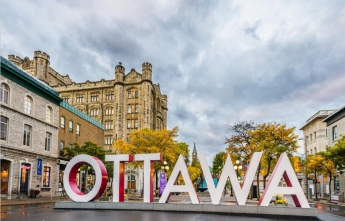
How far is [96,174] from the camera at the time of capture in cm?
1955

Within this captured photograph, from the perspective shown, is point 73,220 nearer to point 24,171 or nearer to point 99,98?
point 24,171

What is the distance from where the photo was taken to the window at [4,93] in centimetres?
3064

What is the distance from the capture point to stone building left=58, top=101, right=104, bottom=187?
145 ft

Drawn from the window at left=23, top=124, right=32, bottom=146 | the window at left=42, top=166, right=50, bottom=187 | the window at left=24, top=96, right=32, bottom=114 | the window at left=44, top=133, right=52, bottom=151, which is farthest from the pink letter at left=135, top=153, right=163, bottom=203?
the window at left=44, top=133, right=52, bottom=151

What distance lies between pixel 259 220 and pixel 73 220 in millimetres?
8670

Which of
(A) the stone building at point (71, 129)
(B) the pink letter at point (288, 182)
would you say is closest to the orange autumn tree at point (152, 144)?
(A) the stone building at point (71, 129)

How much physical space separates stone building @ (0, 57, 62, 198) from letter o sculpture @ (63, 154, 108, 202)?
1370cm

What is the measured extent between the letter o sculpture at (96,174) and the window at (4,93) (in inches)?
599

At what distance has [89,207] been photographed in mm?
19594

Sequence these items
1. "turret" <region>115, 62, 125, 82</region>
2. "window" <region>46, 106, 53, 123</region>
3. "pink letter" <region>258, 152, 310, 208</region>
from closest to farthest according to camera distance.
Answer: "pink letter" <region>258, 152, 310, 208</region> < "window" <region>46, 106, 53, 123</region> < "turret" <region>115, 62, 125, 82</region>

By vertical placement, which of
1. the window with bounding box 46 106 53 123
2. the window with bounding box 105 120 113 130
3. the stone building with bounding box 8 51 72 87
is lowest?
the window with bounding box 46 106 53 123

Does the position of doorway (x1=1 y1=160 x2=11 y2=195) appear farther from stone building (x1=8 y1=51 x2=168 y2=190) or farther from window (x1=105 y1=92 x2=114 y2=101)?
window (x1=105 y1=92 x2=114 y2=101)

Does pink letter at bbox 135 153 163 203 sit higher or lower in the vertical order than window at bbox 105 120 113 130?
lower

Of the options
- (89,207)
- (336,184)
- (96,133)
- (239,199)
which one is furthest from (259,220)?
(96,133)
